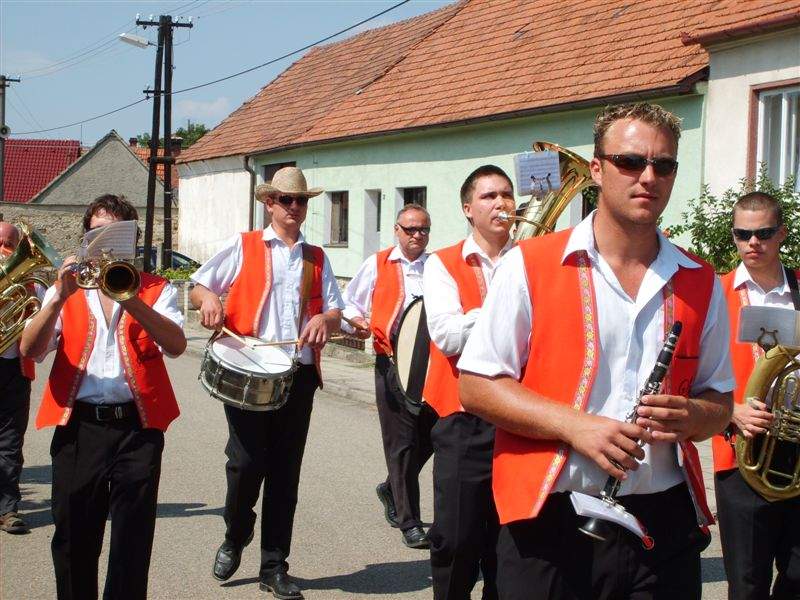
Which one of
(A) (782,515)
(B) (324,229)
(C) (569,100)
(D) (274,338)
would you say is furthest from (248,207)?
(A) (782,515)

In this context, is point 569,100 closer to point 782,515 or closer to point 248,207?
point 782,515

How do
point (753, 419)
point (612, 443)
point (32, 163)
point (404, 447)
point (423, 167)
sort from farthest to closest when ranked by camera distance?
point (32, 163)
point (423, 167)
point (404, 447)
point (753, 419)
point (612, 443)

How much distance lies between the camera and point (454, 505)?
494 centimetres

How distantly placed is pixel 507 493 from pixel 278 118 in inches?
1083

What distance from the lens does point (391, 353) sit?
25.2 feet

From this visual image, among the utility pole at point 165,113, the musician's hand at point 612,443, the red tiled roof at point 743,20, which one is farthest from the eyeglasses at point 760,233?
the utility pole at point 165,113

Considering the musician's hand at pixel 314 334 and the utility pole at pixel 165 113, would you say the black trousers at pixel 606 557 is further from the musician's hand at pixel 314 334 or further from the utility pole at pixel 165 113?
the utility pole at pixel 165 113

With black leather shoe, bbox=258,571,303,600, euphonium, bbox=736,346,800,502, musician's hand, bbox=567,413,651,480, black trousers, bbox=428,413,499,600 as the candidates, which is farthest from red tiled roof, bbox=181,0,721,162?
musician's hand, bbox=567,413,651,480

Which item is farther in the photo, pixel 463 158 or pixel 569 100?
pixel 463 158

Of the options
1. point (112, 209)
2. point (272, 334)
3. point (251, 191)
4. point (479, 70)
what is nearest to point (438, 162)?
point (479, 70)

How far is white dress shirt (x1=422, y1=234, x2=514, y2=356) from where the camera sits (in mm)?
5023

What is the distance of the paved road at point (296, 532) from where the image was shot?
642cm

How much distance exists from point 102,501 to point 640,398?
2.86m

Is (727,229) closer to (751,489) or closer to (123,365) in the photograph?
(751,489)
